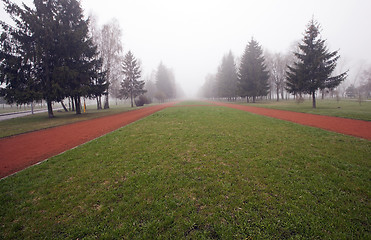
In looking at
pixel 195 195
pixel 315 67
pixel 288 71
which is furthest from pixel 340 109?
pixel 288 71

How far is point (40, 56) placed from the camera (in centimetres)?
1644

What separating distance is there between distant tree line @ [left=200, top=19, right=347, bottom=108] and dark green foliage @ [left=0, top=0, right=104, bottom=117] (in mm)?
30966

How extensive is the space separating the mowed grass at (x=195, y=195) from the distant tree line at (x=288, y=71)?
2124 centimetres

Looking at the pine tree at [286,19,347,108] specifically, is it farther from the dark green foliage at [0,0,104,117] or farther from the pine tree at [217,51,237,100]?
the dark green foliage at [0,0,104,117]

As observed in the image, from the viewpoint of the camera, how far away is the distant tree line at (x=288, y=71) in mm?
20953

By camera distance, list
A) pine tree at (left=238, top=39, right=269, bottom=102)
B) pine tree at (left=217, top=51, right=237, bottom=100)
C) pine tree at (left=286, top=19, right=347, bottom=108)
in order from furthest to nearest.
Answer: pine tree at (left=217, top=51, right=237, bottom=100)
pine tree at (left=238, top=39, right=269, bottom=102)
pine tree at (left=286, top=19, right=347, bottom=108)

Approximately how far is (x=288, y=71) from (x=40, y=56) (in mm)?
57201

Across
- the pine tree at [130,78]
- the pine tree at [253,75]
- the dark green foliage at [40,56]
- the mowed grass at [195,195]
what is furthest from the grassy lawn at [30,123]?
the pine tree at [253,75]

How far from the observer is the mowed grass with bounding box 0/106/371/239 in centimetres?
246

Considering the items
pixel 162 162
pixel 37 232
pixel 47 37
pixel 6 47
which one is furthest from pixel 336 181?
pixel 6 47

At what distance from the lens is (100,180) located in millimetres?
4027

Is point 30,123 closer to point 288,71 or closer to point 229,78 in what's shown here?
point 229,78

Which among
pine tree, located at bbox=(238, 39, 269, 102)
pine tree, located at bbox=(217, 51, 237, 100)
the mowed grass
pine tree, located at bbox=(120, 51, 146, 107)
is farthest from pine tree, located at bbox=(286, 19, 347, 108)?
pine tree, located at bbox=(120, 51, 146, 107)

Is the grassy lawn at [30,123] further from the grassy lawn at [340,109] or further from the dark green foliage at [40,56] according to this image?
the grassy lawn at [340,109]
